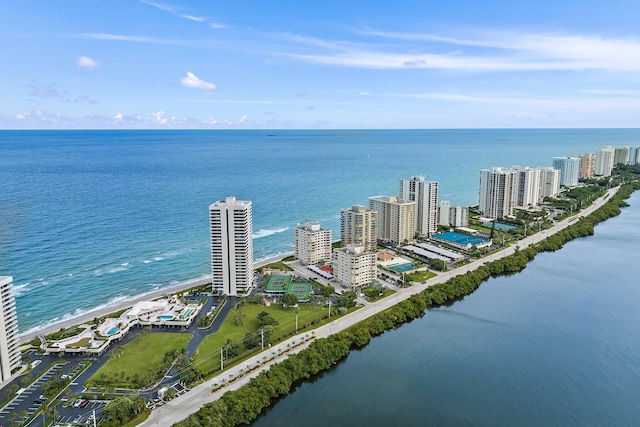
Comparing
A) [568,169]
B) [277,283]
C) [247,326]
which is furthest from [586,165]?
[247,326]

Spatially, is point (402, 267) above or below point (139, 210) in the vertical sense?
below

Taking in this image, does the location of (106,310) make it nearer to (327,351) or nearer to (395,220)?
(327,351)

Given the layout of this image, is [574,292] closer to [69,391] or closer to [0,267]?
[69,391]

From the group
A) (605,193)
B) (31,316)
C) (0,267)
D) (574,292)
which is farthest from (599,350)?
(605,193)

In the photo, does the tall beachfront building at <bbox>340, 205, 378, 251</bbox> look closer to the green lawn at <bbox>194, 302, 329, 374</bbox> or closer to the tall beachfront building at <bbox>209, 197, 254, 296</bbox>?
the tall beachfront building at <bbox>209, 197, 254, 296</bbox>

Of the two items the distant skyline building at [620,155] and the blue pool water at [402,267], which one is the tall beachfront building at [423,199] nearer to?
the blue pool water at [402,267]

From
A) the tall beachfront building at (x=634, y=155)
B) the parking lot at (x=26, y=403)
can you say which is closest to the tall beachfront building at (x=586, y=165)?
the tall beachfront building at (x=634, y=155)
